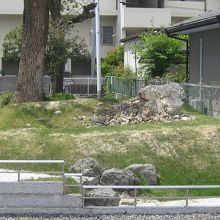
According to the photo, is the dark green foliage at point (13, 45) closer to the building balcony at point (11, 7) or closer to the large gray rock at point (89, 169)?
the building balcony at point (11, 7)

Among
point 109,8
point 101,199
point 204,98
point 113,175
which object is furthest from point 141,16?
point 101,199

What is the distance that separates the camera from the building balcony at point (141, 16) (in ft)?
152

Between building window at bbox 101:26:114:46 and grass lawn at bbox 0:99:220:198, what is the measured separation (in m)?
35.8

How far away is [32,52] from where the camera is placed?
1867cm

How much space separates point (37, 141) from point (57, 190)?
14.9ft

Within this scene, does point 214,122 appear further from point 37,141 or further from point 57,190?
point 57,190

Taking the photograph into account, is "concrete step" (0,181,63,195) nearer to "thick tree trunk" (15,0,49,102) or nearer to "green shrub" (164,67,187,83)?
"thick tree trunk" (15,0,49,102)

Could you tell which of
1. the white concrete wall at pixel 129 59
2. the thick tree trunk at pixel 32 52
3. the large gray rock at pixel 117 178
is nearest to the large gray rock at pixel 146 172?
the large gray rock at pixel 117 178

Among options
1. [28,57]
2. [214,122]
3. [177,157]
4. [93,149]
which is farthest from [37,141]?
[28,57]

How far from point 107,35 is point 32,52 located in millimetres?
31926

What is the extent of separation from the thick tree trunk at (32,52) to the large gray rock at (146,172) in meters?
7.96

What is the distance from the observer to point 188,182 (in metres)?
11.6

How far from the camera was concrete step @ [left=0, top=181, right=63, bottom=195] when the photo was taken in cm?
888

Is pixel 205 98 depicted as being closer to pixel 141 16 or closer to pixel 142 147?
pixel 142 147
